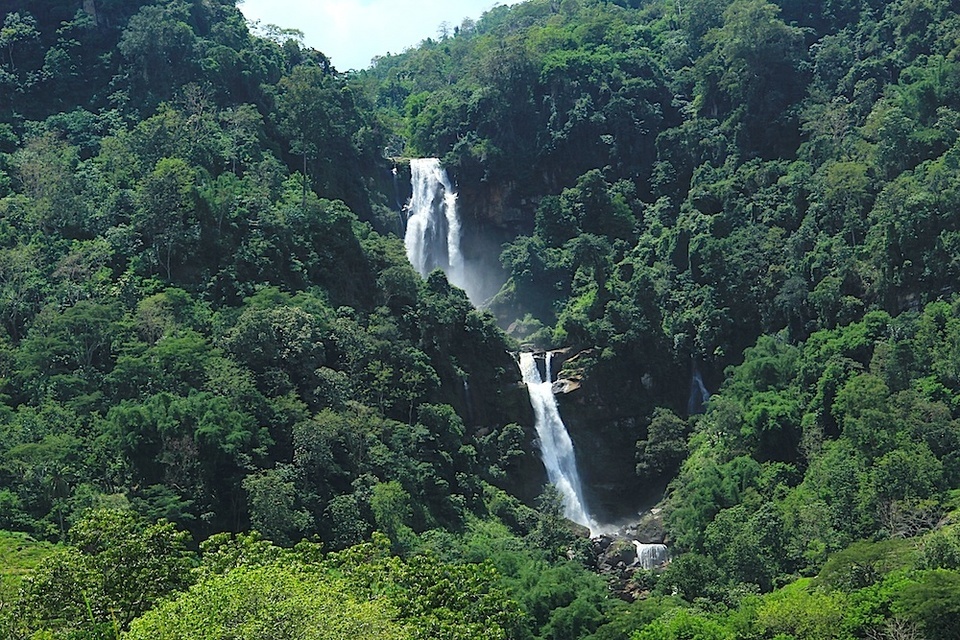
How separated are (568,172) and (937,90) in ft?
65.7

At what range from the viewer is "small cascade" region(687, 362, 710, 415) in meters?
58.0

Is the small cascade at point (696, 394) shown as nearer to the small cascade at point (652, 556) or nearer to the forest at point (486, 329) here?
the forest at point (486, 329)

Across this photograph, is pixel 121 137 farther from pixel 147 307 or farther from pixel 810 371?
pixel 810 371

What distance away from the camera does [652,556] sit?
4900cm

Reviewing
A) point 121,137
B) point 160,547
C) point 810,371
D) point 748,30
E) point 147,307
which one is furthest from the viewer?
point 748,30

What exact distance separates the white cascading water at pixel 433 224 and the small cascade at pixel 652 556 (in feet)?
70.6

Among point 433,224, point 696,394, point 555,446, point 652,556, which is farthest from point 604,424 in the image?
point 433,224

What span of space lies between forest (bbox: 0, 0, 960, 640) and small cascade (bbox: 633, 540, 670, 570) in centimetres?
48

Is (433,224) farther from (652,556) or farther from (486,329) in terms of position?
(652,556)

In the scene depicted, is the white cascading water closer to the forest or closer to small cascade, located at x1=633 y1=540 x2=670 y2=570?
the forest

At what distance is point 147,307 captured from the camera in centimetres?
4609

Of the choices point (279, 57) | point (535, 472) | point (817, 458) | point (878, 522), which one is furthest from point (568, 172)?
point (878, 522)

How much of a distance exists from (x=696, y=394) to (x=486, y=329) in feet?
32.9

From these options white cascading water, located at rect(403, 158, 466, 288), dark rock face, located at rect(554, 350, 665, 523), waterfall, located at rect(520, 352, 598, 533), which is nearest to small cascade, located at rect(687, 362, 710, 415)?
dark rock face, located at rect(554, 350, 665, 523)
